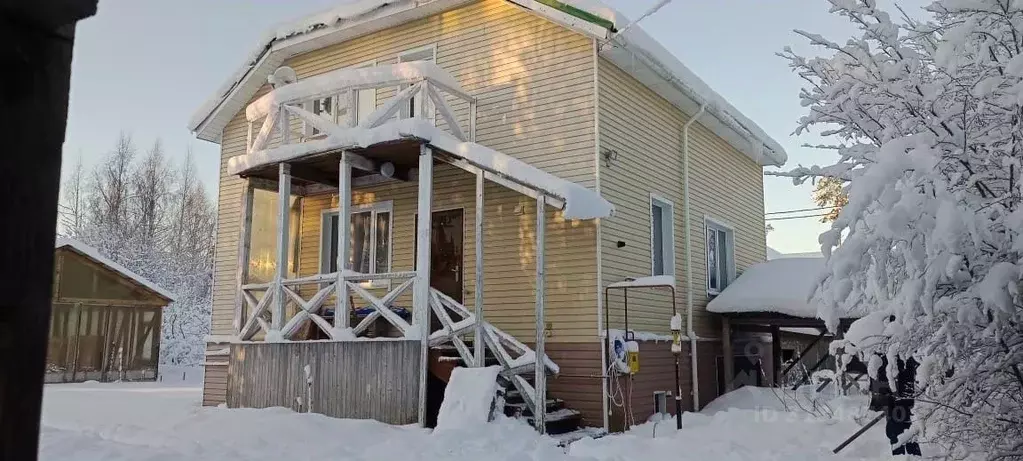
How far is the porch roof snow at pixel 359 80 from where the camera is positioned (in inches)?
413

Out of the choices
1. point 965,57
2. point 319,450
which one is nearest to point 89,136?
point 319,450

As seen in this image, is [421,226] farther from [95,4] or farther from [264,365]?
[95,4]

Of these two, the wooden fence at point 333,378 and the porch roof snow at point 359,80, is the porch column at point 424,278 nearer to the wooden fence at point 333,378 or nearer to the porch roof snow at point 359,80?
the wooden fence at point 333,378

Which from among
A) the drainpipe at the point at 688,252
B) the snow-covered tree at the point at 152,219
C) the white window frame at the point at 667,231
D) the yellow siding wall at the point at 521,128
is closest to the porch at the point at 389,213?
the yellow siding wall at the point at 521,128

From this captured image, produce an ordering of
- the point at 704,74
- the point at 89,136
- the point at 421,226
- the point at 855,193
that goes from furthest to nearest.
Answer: the point at 89,136 → the point at 704,74 → the point at 421,226 → the point at 855,193

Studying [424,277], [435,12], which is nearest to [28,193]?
[424,277]

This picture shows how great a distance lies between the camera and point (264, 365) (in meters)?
10.9

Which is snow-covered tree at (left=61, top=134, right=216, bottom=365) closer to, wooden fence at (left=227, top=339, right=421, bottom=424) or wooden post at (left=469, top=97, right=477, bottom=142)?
wooden fence at (left=227, top=339, right=421, bottom=424)

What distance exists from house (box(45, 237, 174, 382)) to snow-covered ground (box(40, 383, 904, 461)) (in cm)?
1397

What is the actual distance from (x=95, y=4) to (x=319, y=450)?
22.6ft

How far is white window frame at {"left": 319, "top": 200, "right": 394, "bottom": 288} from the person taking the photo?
12484mm

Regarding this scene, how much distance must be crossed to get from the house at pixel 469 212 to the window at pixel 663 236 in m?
0.03

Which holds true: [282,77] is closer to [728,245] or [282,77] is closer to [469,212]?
[469,212]

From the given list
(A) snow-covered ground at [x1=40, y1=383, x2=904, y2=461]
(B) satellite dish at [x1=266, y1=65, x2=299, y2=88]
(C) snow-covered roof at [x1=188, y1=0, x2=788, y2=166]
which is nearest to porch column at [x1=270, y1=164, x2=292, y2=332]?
(A) snow-covered ground at [x1=40, y1=383, x2=904, y2=461]
